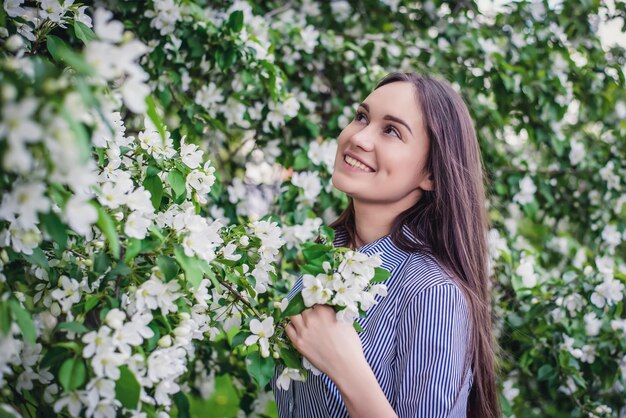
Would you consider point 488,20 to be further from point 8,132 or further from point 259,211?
point 8,132

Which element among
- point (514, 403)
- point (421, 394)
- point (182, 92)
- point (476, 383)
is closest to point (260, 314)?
point (421, 394)

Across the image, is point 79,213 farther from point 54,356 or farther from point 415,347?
point 415,347

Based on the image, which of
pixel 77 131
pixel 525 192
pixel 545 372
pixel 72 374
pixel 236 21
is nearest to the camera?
pixel 77 131

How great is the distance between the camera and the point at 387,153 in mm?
1735

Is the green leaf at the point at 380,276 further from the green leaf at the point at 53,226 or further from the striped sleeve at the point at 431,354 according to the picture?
the green leaf at the point at 53,226

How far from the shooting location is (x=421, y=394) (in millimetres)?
1435

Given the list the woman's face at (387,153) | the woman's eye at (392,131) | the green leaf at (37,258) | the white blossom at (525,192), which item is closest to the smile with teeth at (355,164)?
the woman's face at (387,153)

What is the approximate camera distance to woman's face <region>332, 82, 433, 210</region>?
5.74 feet

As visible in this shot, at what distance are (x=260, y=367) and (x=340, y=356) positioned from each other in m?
Answer: 0.20

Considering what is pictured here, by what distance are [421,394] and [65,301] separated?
0.86 meters

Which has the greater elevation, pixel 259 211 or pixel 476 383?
pixel 476 383

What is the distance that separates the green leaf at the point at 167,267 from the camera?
120 cm

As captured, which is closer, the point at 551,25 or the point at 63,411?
the point at 63,411

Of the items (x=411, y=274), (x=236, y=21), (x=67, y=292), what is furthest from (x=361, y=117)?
(x=67, y=292)
